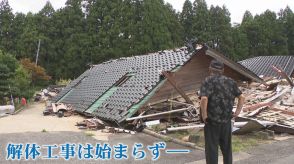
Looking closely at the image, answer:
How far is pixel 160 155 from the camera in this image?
7035mm

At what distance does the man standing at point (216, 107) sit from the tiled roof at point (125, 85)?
550cm

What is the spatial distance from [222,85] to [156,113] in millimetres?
5545

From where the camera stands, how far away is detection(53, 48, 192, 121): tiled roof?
11016mm

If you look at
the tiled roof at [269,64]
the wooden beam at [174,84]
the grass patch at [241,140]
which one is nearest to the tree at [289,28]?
the tiled roof at [269,64]

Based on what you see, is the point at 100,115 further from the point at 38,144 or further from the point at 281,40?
the point at 281,40

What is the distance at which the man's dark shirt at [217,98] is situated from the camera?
191 inches

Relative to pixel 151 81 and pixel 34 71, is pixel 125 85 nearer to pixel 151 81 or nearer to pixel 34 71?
pixel 151 81

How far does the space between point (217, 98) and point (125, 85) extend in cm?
827

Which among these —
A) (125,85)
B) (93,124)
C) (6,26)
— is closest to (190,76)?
(125,85)

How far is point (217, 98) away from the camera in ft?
15.9

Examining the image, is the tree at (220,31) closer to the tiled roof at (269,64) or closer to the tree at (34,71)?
the tiled roof at (269,64)

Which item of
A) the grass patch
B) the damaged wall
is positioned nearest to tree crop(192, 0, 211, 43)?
the damaged wall

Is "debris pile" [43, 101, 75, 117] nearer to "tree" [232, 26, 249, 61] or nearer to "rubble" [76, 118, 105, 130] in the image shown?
"rubble" [76, 118, 105, 130]

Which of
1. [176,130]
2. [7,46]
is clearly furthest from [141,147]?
[7,46]
